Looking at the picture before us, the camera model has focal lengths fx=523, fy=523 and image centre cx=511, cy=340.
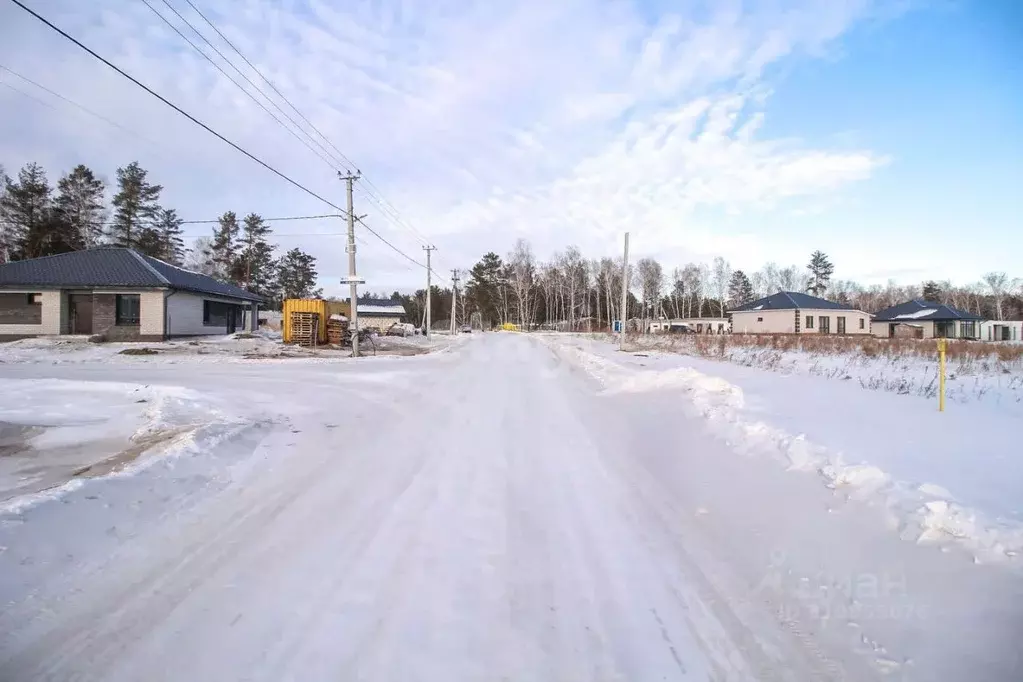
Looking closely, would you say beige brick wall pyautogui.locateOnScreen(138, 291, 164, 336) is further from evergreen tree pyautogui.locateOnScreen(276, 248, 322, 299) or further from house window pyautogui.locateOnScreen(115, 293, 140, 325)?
evergreen tree pyautogui.locateOnScreen(276, 248, 322, 299)

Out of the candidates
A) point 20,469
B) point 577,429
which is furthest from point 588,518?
point 20,469

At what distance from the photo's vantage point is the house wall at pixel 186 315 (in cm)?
2842

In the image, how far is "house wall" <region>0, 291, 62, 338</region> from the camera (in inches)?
1083

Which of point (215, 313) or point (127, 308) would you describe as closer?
point (127, 308)

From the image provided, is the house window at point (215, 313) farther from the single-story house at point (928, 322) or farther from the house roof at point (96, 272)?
the single-story house at point (928, 322)

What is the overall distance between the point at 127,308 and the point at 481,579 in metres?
32.0

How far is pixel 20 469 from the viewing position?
5.88 m

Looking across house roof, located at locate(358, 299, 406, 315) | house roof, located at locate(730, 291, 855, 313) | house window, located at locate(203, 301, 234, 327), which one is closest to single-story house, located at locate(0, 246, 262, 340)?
house window, located at locate(203, 301, 234, 327)

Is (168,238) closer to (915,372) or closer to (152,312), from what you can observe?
(152,312)

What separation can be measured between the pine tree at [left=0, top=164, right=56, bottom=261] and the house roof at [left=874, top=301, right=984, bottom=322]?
3054 inches

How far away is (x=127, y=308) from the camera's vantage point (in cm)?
2791

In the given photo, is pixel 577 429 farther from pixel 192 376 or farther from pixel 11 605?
pixel 192 376

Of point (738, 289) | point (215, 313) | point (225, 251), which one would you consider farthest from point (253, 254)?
point (738, 289)

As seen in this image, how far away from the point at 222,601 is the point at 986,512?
5.18m
